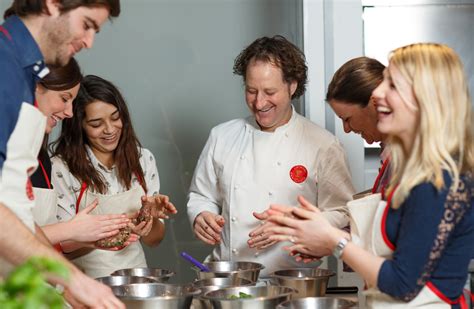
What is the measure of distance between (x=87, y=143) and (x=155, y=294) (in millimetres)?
1032

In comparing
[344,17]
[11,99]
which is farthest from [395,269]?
[344,17]

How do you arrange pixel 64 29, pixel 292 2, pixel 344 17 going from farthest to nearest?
pixel 292 2 < pixel 344 17 < pixel 64 29

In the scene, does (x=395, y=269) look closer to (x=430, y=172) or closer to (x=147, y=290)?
(x=430, y=172)

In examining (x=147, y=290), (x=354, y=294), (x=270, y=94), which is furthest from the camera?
(x=270, y=94)

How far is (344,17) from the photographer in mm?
3727

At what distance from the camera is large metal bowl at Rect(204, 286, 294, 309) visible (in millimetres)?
2109

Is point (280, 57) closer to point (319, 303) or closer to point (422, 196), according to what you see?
point (319, 303)

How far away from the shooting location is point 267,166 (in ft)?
10.4

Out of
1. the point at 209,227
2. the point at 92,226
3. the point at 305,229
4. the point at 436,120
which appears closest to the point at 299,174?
the point at 209,227

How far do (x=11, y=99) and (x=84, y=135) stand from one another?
1289mm

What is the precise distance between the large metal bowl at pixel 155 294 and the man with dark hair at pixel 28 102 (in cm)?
16

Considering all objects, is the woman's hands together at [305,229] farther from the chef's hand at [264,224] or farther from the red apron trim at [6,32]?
the red apron trim at [6,32]

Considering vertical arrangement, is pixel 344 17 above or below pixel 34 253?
above

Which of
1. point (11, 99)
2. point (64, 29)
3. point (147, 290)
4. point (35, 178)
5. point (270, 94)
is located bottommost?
point (147, 290)
